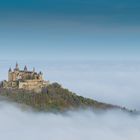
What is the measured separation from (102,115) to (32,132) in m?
22.5

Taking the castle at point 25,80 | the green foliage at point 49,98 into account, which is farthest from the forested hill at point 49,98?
the castle at point 25,80

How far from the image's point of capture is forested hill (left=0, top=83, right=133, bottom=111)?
8988cm

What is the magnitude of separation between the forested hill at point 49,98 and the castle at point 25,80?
44.8 inches

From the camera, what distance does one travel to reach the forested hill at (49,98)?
89875 mm

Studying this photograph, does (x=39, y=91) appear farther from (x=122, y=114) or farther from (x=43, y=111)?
(x=122, y=114)

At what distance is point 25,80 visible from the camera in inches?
3661

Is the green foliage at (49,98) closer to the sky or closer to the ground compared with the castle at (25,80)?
closer to the ground

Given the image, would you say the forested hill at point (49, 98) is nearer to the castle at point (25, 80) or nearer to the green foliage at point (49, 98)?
the green foliage at point (49, 98)

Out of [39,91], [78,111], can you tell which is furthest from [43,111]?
[78,111]

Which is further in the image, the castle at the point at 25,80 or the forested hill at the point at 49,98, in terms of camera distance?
the castle at the point at 25,80

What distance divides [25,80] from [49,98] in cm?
656

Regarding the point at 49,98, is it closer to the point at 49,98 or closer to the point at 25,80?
the point at 49,98

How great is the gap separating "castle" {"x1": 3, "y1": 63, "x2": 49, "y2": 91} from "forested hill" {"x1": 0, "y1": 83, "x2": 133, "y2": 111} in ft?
3.74

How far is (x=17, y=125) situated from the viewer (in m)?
97.8
